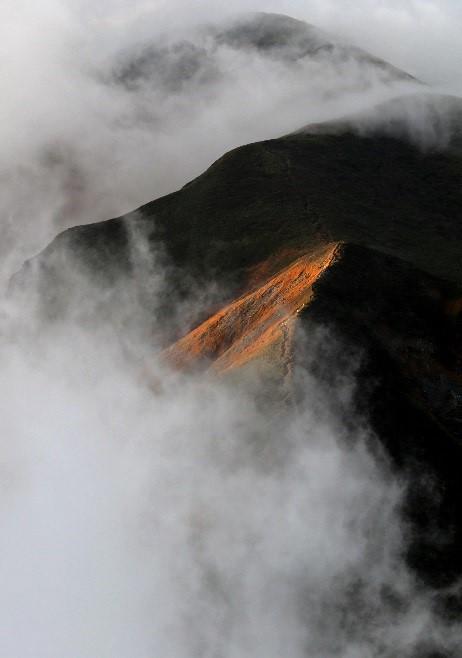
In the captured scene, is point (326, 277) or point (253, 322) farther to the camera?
point (253, 322)

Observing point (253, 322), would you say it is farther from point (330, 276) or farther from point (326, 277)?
point (330, 276)

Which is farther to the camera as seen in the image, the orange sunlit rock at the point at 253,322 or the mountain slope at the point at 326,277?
Answer: the orange sunlit rock at the point at 253,322

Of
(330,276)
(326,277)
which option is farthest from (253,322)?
(330,276)

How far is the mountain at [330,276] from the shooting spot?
47.6 meters

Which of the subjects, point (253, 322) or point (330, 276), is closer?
point (330, 276)

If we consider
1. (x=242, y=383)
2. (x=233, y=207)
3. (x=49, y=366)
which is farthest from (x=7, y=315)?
(x=242, y=383)

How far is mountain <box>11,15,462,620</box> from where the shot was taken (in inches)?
1873

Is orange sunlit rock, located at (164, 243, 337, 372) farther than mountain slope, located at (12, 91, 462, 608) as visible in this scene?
Yes

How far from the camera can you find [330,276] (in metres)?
55.4

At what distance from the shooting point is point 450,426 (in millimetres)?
49719

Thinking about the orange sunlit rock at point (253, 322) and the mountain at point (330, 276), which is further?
the orange sunlit rock at point (253, 322)

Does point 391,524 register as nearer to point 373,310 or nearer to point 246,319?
point 373,310

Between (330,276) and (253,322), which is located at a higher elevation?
(330,276)

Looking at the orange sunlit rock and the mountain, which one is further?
the orange sunlit rock
